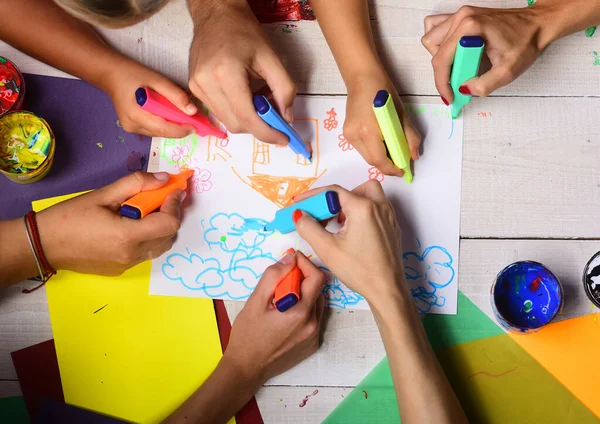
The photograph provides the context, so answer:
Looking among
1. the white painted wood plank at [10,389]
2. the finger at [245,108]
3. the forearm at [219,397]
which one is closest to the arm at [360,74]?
the finger at [245,108]

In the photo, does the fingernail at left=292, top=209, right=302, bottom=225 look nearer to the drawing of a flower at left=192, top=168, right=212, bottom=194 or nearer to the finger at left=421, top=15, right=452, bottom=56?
the drawing of a flower at left=192, top=168, right=212, bottom=194

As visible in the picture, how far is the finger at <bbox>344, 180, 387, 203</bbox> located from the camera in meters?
0.67

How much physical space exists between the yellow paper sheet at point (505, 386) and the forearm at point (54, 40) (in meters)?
0.60

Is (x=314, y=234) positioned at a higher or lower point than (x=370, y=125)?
lower

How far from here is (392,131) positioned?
2.12ft

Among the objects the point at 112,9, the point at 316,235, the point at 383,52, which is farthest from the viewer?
the point at 383,52

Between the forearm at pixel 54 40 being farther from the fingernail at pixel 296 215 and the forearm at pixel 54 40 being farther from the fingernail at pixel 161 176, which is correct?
the fingernail at pixel 296 215

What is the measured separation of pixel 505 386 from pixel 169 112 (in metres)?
0.55

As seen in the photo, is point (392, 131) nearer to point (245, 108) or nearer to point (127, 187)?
point (245, 108)

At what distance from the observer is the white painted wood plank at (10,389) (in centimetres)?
71

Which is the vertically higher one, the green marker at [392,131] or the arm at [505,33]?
the arm at [505,33]

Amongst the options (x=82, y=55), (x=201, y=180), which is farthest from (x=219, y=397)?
(x=82, y=55)

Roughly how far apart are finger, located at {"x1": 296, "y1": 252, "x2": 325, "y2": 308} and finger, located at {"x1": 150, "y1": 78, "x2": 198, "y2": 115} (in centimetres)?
24

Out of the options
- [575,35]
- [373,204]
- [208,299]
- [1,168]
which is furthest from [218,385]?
[575,35]
